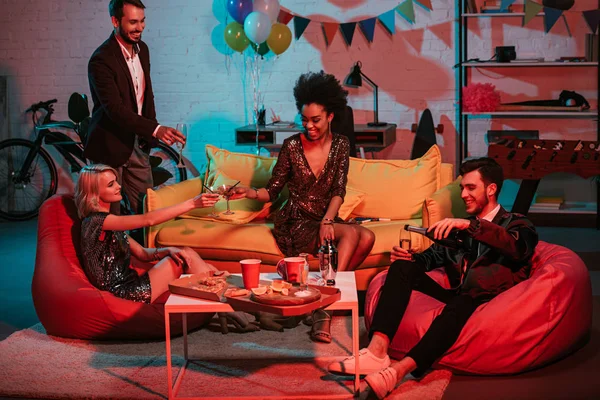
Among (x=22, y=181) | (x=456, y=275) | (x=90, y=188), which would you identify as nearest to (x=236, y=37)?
(x=22, y=181)

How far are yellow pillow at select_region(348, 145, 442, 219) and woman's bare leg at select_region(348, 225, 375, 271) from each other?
58cm

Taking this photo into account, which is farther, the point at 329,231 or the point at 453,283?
the point at 329,231

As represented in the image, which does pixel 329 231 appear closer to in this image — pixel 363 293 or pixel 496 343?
pixel 363 293

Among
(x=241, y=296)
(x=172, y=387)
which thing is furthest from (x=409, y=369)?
(x=172, y=387)

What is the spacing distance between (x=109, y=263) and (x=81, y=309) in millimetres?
250

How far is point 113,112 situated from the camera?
14.9 feet

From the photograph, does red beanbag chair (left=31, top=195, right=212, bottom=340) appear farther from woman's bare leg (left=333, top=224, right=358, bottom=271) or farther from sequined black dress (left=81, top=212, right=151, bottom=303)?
woman's bare leg (left=333, top=224, right=358, bottom=271)

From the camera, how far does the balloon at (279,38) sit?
687cm

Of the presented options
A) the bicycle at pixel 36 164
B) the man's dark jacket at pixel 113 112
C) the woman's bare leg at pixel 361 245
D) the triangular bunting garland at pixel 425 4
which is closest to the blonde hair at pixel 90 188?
the man's dark jacket at pixel 113 112

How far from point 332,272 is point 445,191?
140cm

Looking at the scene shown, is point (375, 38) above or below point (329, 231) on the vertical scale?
above

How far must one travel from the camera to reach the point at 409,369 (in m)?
3.25

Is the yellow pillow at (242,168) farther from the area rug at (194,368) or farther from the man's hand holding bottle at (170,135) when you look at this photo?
the area rug at (194,368)

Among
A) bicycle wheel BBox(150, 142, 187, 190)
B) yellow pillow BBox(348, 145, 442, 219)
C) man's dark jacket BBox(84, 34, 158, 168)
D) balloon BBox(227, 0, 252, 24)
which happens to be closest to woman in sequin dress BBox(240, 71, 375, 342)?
yellow pillow BBox(348, 145, 442, 219)
